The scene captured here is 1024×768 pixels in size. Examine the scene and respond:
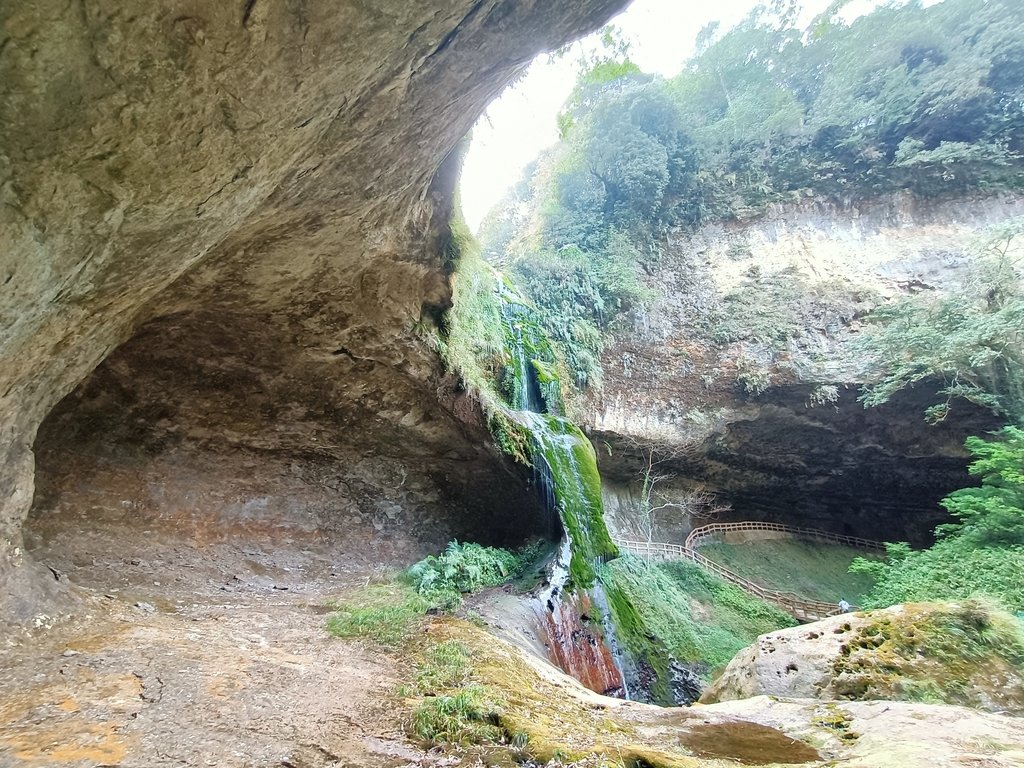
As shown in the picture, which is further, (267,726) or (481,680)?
(481,680)

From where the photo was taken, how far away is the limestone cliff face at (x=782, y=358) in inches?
549

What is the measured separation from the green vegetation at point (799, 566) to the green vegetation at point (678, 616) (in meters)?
2.53

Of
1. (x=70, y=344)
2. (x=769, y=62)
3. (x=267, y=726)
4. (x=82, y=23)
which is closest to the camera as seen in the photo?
(x=82, y=23)

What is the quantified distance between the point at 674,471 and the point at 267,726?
14892 millimetres

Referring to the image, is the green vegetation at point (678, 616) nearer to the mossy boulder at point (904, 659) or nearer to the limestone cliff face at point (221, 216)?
the mossy boulder at point (904, 659)

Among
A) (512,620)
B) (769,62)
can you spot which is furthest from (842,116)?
(512,620)

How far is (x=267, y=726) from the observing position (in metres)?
2.76

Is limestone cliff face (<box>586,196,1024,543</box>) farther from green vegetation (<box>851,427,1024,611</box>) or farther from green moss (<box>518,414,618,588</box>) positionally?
green vegetation (<box>851,427,1024,611</box>)

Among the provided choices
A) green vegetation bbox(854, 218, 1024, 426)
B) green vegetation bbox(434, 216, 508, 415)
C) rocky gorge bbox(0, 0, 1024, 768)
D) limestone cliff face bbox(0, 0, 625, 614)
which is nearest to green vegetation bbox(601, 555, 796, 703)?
rocky gorge bbox(0, 0, 1024, 768)

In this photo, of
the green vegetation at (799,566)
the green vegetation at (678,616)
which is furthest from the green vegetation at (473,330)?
the green vegetation at (799,566)

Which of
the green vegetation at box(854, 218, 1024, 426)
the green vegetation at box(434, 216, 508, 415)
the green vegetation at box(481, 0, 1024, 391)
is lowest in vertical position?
the green vegetation at box(434, 216, 508, 415)

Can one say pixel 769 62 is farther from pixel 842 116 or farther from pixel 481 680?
pixel 481 680

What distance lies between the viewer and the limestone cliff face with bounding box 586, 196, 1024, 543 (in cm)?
1395

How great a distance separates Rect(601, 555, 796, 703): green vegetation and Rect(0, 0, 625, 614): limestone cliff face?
466 cm
